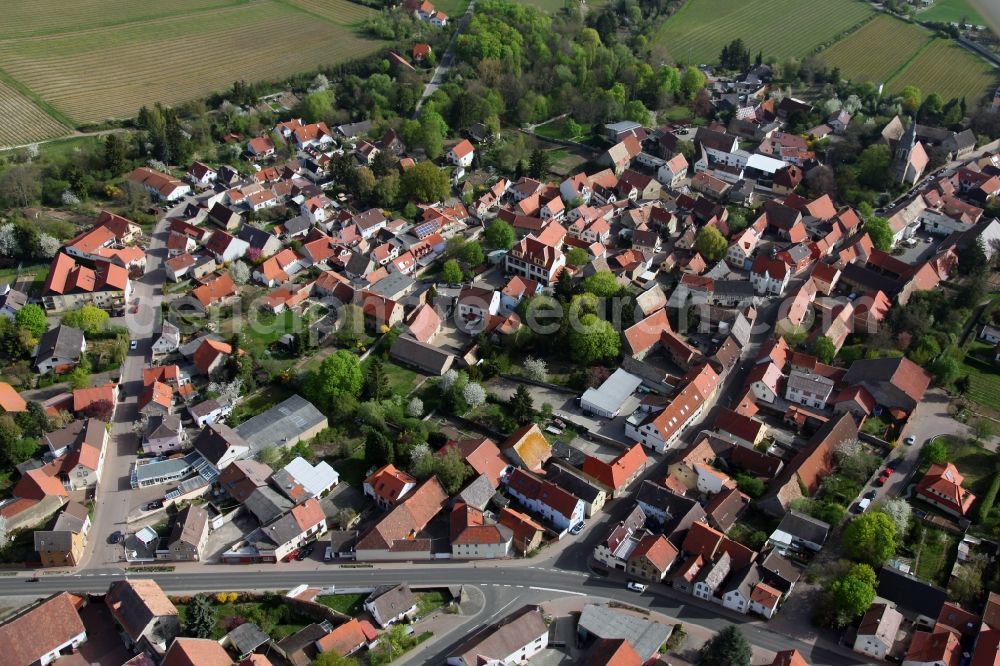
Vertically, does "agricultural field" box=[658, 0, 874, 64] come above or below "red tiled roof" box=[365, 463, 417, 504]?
above

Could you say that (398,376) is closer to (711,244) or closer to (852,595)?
(711,244)

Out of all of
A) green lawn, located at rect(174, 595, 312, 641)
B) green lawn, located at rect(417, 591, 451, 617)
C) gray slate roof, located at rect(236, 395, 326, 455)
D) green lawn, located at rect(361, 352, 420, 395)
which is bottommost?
green lawn, located at rect(174, 595, 312, 641)

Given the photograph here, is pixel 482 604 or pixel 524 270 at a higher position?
pixel 524 270

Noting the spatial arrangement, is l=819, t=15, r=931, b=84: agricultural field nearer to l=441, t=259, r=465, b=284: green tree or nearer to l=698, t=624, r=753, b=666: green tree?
l=441, t=259, r=465, b=284: green tree

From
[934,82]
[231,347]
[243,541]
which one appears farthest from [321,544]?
[934,82]

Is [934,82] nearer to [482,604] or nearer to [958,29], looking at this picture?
[958,29]

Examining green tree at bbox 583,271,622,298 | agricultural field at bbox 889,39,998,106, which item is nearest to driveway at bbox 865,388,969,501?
green tree at bbox 583,271,622,298

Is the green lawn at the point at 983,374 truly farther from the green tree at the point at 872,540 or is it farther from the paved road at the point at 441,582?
the paved road at the point at 441,582
